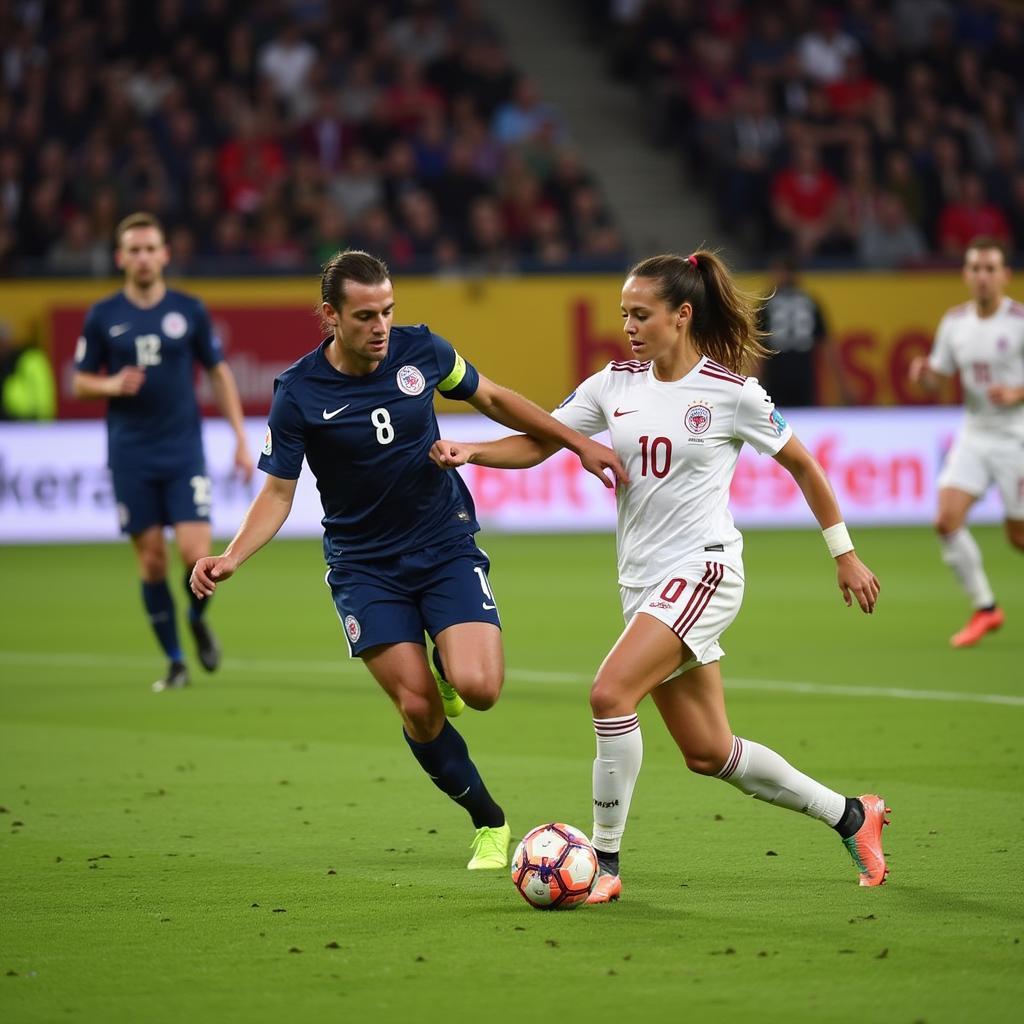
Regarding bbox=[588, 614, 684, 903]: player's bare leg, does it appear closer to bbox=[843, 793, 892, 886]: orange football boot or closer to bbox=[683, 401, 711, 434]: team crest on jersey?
bbox=[683, 401, 711, 434]: team crest on jersey

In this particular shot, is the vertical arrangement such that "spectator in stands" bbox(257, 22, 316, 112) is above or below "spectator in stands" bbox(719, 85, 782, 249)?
above

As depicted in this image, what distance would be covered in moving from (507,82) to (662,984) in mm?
21032

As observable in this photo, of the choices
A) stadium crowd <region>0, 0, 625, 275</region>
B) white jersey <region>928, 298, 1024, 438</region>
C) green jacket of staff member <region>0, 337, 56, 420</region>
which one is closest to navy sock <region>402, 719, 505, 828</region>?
white jersey <region>928, 298, 1024, 438</region>

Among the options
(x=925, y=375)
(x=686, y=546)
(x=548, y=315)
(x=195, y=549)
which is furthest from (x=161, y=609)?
(x=548, y=315)

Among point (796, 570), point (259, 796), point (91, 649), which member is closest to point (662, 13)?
point (796, 570)

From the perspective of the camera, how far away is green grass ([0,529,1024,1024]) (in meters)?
4.79

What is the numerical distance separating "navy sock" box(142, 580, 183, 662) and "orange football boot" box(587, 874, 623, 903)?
5.26m

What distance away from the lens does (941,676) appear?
10492 mm

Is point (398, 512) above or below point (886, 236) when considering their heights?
below

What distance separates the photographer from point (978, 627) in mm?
11703

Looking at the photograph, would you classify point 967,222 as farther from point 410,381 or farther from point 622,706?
point 622,706

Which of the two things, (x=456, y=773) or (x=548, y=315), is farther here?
(x=548, y=315)

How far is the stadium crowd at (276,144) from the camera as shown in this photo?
2114 cm

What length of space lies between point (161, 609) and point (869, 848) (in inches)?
221
